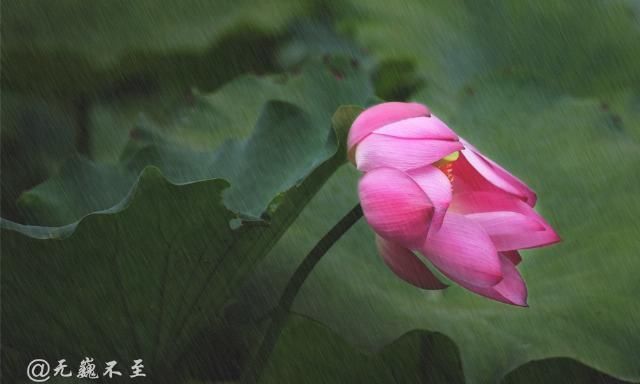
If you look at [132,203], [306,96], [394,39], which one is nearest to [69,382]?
[132,203]

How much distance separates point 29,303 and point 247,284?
0.22m

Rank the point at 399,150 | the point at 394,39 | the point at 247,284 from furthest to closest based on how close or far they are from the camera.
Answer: the point at 394,39 < the point at 247,284 < the point at 399,150

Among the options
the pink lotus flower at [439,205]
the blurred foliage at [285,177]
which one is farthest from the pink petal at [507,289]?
the blurred foliage at [285,177]

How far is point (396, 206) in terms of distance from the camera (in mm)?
624

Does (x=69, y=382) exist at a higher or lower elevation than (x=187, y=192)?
lower

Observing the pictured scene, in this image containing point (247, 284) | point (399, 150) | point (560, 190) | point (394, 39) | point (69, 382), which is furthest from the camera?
point (394, 39)

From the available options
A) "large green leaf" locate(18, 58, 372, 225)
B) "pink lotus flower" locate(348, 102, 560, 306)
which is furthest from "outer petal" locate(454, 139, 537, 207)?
"large green leaf" locate(18, 58, 372, 225)

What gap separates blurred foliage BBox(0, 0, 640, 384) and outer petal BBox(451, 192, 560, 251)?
0.35 feet

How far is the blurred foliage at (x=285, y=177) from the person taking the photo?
694 mm

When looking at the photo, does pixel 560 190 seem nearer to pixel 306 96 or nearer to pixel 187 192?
pixel 306 96

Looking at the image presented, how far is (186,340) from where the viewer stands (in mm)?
752

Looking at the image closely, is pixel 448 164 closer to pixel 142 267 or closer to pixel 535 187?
pixel 142 267

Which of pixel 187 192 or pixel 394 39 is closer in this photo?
pixel 187 192

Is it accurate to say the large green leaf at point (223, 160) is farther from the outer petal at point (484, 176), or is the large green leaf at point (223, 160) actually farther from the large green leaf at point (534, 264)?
the outer petal at point (484, 176)
